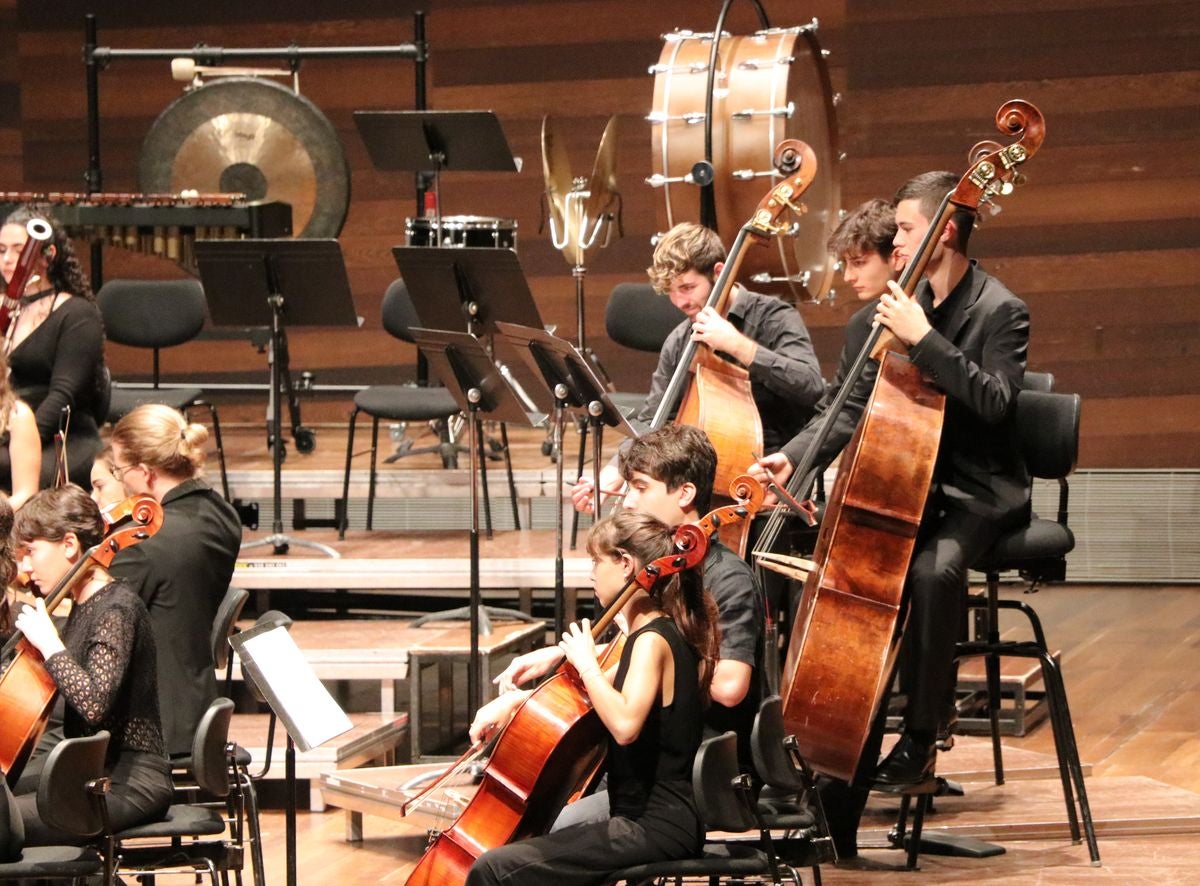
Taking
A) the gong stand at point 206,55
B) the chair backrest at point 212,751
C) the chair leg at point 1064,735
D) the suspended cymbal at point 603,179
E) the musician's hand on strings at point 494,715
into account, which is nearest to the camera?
the musician's hand on strings at point 494,715

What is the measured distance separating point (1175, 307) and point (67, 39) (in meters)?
5.64

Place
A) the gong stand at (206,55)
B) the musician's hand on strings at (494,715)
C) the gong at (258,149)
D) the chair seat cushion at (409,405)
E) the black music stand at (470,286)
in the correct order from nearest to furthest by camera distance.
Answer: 1. the musician's hand on strings at (494,715)
2. the black music stand at (470,286)
3. the chair seat cushion at (409,405)
4. the gong stand at (206,55)
5. the gong at (258,149)

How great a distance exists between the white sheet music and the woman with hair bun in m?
0.81

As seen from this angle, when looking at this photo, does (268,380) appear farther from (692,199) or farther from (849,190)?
(692,199)

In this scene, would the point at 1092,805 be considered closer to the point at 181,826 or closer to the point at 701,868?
the point at 701,868

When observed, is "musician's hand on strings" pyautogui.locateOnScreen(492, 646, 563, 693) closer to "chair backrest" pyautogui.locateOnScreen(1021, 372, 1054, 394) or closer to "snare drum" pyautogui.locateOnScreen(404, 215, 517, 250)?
"chair backrest" pyautogui.locateOnScreen(1021, 372, 1054, 394)

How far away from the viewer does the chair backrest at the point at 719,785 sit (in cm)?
326

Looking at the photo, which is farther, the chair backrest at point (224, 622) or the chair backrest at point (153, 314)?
the chair backrest at point (153, 314)

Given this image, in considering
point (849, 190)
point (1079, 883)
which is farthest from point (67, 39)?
point (1079, 883)

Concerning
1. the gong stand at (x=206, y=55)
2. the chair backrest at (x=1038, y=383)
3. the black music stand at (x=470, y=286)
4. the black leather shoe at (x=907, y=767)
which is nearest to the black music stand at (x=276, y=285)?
the black music stand at (x=470, y=286)

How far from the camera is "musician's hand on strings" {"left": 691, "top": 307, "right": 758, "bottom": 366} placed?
4.66m

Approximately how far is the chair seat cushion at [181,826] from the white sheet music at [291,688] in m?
0.49

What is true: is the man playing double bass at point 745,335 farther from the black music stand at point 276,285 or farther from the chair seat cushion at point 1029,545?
the black music stand at point 276,285

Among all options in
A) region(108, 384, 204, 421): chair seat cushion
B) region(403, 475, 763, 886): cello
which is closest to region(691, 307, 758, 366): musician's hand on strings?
region(403, 475, 763, 886): cello
